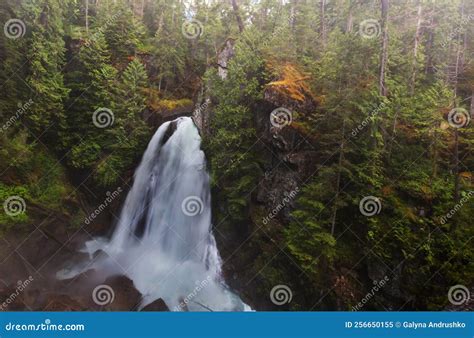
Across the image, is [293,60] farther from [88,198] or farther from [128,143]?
[88,198]

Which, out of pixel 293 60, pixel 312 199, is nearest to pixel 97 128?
pixel 293 60

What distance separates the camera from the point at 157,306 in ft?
41.8

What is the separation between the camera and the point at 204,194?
53.3 feet

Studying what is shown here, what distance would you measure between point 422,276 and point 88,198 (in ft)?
57.3
